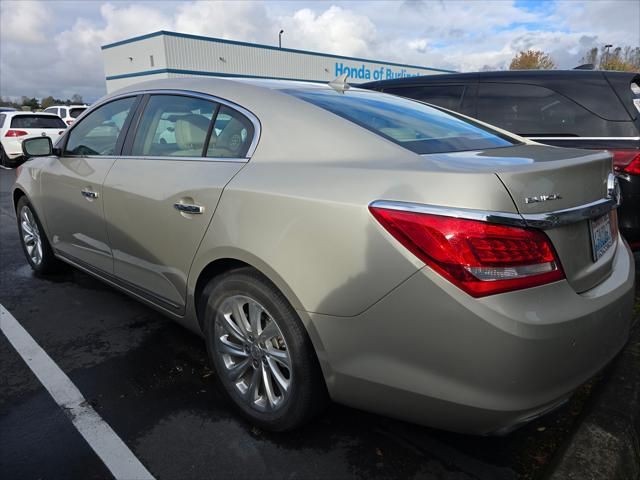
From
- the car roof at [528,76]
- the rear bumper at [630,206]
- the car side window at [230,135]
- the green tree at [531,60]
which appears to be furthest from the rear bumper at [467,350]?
the green tree at [531,60]

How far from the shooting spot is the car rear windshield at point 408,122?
6.97 feet

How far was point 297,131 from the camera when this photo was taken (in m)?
2.15

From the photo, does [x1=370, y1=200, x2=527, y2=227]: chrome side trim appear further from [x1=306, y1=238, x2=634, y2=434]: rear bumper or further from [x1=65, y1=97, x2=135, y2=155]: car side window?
[x1=65, y1=97, x2=135, y2=155]: car side window

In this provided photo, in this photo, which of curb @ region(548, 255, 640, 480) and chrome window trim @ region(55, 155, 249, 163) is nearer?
curb @ region(548, 255, 640, 480)

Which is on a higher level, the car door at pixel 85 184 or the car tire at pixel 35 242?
the car door at pixel 85 184

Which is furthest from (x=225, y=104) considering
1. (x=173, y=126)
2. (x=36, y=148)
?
(x=36, y=148)

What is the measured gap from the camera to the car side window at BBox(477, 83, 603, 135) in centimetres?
399

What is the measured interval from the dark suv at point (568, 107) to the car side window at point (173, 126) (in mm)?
2969

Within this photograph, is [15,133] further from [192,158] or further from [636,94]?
[636,94]

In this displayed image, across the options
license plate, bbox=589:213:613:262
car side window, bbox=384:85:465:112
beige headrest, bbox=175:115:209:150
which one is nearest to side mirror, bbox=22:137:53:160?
beige headrest, bbox=175:115:209:150

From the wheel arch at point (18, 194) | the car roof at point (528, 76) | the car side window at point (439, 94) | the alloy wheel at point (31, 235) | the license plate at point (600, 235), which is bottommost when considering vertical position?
the alloy wheel at point (31, 235)

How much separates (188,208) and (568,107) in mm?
3392

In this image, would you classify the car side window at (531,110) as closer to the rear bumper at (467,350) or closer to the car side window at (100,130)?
the rear bumper at (467,350)

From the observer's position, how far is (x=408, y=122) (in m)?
2.46
